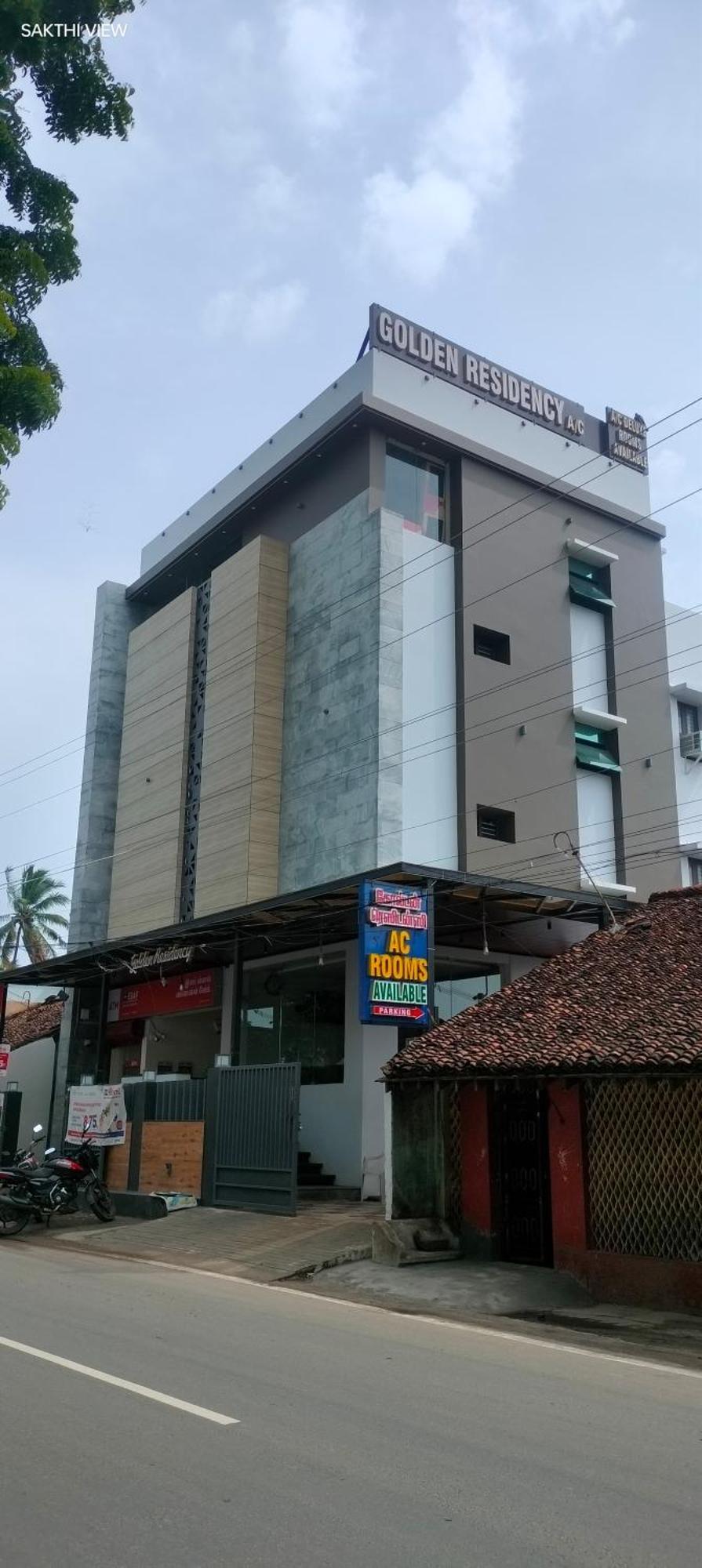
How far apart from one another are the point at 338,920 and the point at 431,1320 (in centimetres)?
1132

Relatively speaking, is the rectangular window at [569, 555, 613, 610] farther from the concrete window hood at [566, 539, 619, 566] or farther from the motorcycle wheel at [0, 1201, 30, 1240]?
the motorcycle wheel at [0, 1201, 30, 1240]

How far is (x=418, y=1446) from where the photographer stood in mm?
6102

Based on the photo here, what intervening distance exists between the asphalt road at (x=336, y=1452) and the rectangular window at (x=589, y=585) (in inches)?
1081

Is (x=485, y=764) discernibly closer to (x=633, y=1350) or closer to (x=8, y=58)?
(x=633, y=1350)

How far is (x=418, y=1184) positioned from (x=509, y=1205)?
1.38 m

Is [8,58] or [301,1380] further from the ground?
[8,58]

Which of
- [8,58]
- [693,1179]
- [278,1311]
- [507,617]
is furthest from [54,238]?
[507,617]

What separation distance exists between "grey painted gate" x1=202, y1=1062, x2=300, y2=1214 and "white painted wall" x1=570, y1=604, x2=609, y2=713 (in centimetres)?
1784

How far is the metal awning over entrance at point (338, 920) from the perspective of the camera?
64.4 ft

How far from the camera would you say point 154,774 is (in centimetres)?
3759

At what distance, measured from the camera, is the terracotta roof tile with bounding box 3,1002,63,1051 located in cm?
3653

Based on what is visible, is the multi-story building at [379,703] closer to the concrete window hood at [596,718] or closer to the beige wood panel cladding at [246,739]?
the beige wood panel cladding at [246,739]

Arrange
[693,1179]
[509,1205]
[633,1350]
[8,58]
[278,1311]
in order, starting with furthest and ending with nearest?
[509,1205], [693,1179], [278,1311], [633,1350], [8,58]

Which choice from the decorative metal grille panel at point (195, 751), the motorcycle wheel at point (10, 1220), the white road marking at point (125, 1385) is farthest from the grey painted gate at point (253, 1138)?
the decorative metal grille panel at point (195, 751)
